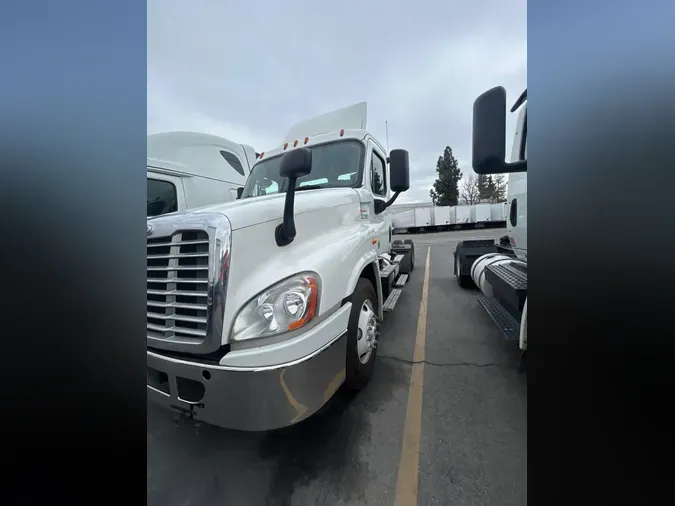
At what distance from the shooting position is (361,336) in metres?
2.43

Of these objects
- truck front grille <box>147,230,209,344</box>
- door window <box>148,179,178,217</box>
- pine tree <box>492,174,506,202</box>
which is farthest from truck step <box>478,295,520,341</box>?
pine tree <box>492,174,506,202</box>

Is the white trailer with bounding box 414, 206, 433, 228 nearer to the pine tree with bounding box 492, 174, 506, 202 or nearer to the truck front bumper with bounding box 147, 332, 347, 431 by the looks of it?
the pine tree with bounding box 492, 174, 506, 202

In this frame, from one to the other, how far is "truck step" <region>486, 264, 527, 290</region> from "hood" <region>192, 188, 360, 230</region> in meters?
1.91

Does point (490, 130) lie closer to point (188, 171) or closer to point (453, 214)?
point (188, 171)

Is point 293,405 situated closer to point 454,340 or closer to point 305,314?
point 305,314

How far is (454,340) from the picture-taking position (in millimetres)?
3674

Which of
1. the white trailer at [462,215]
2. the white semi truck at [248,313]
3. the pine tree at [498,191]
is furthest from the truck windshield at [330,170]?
the pine tree at [498,191]

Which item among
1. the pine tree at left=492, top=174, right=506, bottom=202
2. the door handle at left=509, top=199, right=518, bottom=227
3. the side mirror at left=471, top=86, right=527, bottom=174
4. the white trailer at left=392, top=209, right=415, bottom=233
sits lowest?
the door handle at left=509, top=199, right=518, bottom=227

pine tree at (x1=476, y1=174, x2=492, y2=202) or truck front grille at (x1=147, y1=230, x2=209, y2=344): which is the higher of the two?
pine tree at (x1=476, y1=174, x2=492, y2=202)

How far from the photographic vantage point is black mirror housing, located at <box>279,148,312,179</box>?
1709 millimetres

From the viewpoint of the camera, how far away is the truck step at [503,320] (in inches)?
104

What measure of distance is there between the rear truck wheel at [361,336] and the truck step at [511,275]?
151 centimetres
